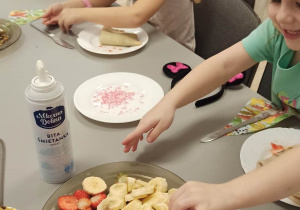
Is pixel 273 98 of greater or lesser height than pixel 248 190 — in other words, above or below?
below

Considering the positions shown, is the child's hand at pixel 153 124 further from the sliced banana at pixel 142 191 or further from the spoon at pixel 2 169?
the spoon at pixel 2 169

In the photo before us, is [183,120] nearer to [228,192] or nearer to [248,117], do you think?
[248,117]

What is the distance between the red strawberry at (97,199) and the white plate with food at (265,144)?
300 mm

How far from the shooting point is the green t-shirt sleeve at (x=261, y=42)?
3.12ft

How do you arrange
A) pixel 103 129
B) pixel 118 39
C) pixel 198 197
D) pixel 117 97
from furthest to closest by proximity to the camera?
pixel 118 39 < pixel 117 97 < pixel 103 129 < pixel 198 197

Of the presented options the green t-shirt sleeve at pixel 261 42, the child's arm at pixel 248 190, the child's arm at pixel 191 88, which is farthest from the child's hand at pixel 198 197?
the green t-shirt sleeve at pixel 261 42

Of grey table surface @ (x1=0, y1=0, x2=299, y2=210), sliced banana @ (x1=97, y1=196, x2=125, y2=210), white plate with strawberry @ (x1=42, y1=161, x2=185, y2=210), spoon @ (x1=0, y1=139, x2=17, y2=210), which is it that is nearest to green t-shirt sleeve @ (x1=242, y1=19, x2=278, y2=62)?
grey table surface @ (x1=0, y1=0, x2=299, y2=210)

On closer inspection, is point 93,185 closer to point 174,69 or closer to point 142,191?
point 142,191

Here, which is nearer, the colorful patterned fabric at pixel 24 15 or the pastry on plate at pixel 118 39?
the pastry on plate at pixel 118 39

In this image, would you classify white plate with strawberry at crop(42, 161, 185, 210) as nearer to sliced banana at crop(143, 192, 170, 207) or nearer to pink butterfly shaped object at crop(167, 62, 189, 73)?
sliced banana at crop(143, 192, 170, 207)

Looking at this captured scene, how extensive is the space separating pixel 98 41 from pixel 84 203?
70 cm

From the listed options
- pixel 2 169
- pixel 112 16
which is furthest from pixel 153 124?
pixel 112 16

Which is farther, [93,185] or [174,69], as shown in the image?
[174,69]

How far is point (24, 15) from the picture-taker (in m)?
1.39
